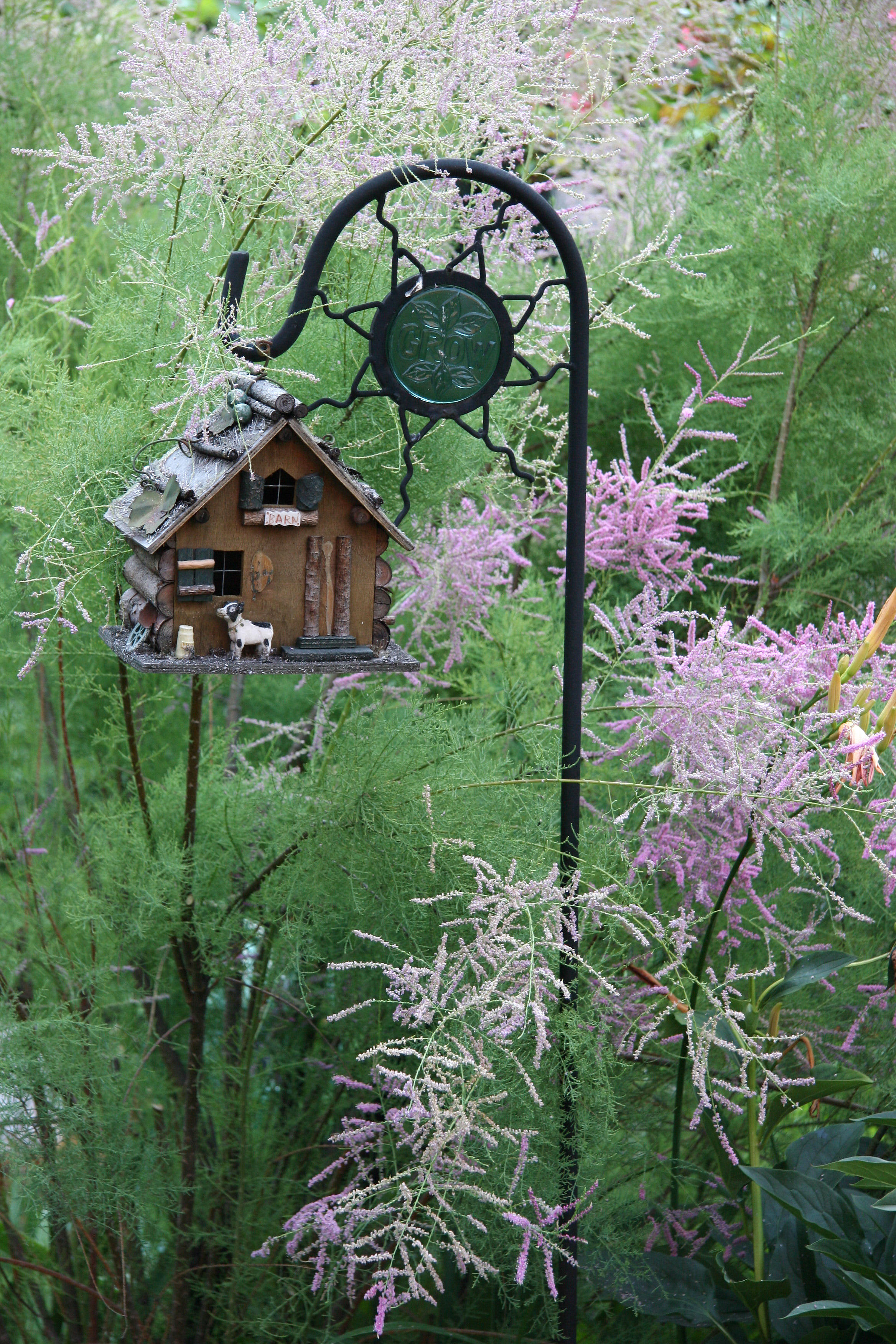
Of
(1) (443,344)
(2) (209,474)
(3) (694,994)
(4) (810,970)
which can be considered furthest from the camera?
(3) (694,994)

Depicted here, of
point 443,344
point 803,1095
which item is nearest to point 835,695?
point 803,1095

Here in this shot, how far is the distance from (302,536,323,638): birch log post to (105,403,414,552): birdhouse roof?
0.22 ft

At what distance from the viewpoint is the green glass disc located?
1221mm

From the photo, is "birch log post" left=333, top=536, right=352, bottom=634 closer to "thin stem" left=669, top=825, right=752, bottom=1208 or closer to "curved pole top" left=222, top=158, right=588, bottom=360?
"curved pole top" left=222, top=158, right=588, bottom=360

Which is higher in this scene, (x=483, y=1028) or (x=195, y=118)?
(x=195, y=118)

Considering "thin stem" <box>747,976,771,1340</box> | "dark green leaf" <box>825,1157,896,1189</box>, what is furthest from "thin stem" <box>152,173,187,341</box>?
"dark green leaf" <box>825,1157,896,1189</box>

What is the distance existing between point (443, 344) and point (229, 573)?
0.34 metres

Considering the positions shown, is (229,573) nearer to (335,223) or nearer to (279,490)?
(279,490)

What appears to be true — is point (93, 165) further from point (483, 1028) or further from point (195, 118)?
point (483, 1028)

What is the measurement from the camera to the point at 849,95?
6.69ft

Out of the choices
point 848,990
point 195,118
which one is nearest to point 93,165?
point 195,118

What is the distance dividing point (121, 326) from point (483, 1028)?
3.12 ft

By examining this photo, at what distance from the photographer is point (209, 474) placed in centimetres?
113

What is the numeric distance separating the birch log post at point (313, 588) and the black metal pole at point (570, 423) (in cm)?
20
